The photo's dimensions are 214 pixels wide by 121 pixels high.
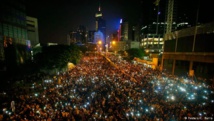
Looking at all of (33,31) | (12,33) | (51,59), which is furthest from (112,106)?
(33,31)

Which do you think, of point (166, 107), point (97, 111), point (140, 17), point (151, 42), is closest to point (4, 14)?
point (97, 111)

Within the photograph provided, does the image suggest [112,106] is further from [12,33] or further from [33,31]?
[33,31]

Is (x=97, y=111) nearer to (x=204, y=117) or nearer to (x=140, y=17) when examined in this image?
(x=204, y=117)

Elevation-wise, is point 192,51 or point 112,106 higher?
point 192,51

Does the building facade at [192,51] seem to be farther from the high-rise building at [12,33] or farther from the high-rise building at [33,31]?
the high-rise building at [33,31]

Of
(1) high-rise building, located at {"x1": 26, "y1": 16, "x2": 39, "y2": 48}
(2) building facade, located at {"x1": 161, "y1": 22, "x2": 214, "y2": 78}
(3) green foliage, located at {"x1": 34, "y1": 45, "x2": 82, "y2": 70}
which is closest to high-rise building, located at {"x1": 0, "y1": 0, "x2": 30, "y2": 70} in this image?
(3) green foliage, located at {"x1": 34, "y1": 45, "x2": 82, "y2": 70}

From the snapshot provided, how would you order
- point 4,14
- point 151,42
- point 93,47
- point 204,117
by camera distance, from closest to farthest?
point 204,117 < point 4,14 < point 151,42 < point 93,47

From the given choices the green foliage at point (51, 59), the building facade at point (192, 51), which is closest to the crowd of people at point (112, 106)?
the building facade at point (192, 51)

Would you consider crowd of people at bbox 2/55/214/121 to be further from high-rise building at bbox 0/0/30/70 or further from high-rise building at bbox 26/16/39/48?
high-rise building at bbox 26/16/39/48

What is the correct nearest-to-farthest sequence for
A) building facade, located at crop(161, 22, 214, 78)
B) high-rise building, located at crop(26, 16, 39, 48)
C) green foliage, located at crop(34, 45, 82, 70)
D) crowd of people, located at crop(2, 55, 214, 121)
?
crowd of people, located at crop(2, 55, 214, 121), building facade, located at crop(161, 22, 214, 78), green foliage, located at crop(34, 45, 82, 70), high-rise building, located at crop(26, 16, 39, 48)
